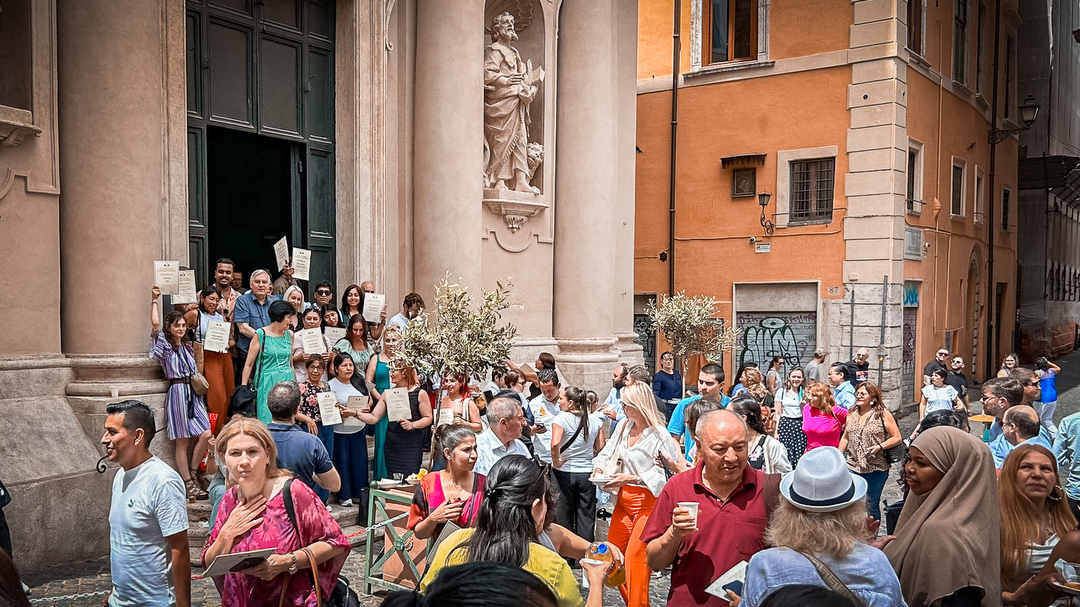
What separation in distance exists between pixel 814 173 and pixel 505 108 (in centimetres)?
1007

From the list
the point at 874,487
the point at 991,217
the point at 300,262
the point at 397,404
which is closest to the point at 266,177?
the point at 300,262

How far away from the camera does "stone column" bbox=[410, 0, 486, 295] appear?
1320 cm

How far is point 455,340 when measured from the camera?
9.25 m

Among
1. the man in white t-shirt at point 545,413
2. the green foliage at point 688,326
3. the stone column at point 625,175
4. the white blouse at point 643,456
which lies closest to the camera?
the white blouse at point 643,456

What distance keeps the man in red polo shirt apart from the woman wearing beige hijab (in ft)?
2.05

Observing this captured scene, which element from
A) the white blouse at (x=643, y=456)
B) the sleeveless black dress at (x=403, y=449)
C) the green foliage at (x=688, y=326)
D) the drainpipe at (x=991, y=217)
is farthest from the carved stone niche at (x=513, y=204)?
the drainpipe at (x=991, y=217)

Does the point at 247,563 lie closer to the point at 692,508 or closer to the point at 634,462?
the point at 692,508

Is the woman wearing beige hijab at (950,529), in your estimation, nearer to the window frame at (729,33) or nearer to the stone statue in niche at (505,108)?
the stone statue in niche at (505,108)

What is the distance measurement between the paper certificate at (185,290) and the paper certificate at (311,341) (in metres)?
1.35

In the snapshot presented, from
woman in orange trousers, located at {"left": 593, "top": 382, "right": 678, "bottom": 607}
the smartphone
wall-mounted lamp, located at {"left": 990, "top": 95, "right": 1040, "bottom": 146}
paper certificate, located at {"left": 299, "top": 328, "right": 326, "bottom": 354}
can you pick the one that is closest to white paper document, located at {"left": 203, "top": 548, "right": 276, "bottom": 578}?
the smartphone

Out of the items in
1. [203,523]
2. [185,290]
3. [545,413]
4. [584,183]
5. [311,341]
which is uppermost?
[584,183]

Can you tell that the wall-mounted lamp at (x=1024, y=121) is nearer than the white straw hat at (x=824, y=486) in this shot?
No

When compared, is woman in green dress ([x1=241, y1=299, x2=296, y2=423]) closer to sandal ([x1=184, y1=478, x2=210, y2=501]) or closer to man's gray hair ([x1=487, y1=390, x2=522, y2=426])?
sandal ([x1=184, y1=478, x2=210, y2=501])

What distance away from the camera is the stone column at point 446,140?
13.2 metres
